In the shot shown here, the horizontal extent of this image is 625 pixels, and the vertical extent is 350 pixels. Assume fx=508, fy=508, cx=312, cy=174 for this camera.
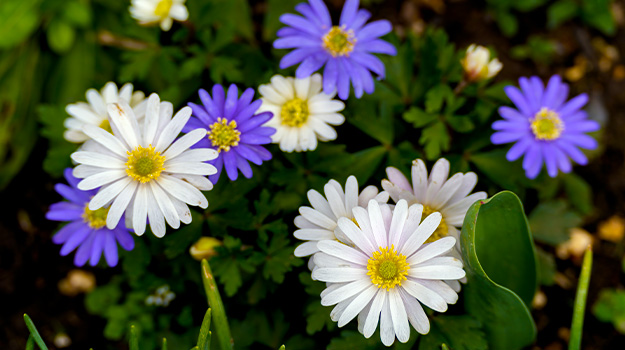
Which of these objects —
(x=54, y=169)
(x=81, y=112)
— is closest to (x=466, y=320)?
(x=81, y=112)

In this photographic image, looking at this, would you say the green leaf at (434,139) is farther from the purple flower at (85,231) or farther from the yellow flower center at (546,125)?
the purple flower at (85,231)

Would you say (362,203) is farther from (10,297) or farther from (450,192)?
(10,297)

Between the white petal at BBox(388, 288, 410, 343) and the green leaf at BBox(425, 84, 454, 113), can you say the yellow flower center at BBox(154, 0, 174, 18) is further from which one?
the white petal at BBox(388, 288, 410, 343)

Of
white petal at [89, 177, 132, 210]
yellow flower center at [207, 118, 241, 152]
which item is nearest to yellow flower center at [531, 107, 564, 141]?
yellow flower center at [207, 118, 241, 152]

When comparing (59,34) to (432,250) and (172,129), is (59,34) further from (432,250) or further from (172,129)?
(432,250)

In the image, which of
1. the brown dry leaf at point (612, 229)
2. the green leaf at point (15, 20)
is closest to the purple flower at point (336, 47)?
the green leaf at point (15, 20)
